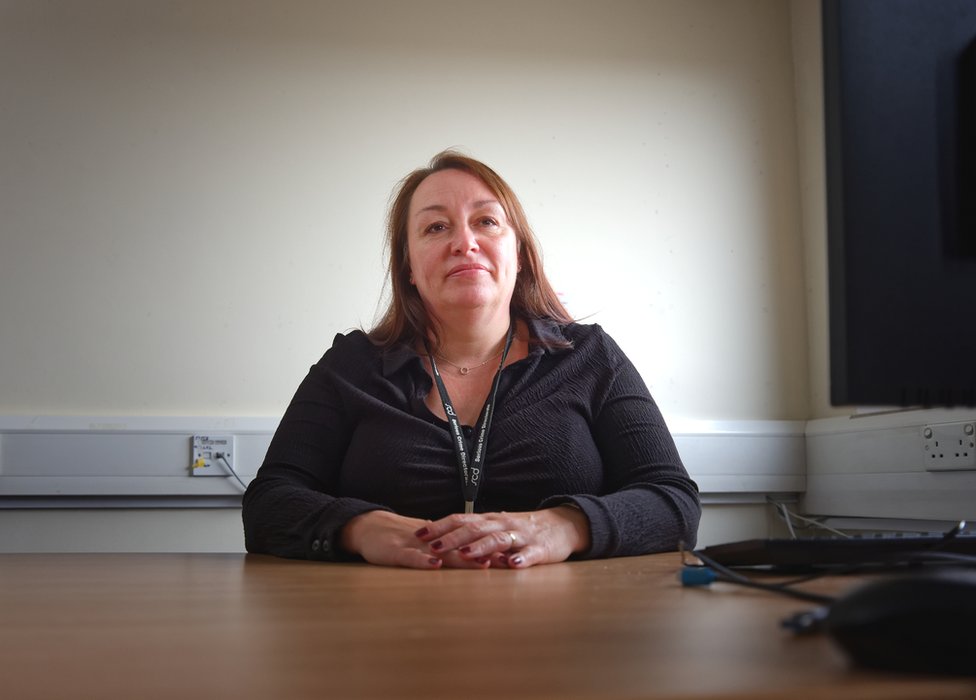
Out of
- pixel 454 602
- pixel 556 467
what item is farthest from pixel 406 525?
pixel 454 602

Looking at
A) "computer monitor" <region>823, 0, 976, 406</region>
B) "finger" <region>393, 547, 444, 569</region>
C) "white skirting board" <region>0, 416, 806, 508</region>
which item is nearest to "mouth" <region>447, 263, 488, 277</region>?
"finger" <region>393, 547, 444, 569</region>

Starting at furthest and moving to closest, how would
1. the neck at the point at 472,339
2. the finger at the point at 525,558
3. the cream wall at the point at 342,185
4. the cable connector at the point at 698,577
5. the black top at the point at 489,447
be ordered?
the cream wall at the point at 342,185, the neck at the point at 472,339, the black top at the point at 489,447, the finger at the point at 525,558, the cable connector at the point at 698,577

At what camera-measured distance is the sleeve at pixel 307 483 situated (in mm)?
1438

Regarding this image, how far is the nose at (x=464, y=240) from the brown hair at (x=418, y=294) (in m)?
0.11

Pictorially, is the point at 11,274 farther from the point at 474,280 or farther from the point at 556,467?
the point at 556,467

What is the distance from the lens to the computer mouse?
41 cm

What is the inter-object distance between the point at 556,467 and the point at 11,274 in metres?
1.70

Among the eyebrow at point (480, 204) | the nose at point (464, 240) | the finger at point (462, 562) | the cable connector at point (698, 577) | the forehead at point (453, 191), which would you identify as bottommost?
the finger at point (462, 562)

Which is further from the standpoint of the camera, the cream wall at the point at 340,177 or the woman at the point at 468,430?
the cream wall at the point at 340,177

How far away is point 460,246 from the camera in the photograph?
193 centimetres

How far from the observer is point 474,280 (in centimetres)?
189

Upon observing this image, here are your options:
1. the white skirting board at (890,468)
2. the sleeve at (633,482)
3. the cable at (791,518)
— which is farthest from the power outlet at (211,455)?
the white skirting board at (890,468)

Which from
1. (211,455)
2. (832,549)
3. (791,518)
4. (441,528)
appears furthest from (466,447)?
(791,518)

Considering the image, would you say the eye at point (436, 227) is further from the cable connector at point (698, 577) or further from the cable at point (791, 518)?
the cable at point (791, 518)
